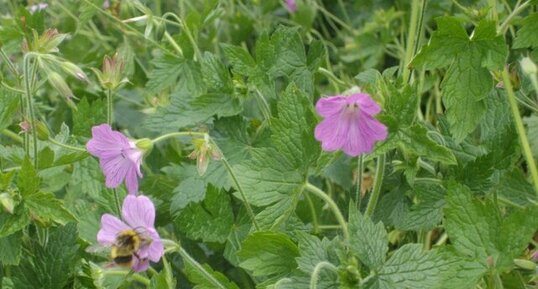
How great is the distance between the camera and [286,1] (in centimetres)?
232

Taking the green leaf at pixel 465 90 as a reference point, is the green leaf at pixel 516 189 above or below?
below

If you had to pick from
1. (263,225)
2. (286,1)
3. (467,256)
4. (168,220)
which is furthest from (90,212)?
(286,1)

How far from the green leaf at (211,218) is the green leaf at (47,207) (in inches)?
8.1

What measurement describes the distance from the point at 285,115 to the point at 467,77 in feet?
0.95

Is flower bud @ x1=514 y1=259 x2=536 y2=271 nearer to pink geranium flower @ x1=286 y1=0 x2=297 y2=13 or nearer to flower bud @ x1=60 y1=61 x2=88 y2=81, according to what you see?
flower bud @ x1=60 y1=61 x2=88 y2=81

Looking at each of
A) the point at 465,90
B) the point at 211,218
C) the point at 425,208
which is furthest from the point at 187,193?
the point at 465,90

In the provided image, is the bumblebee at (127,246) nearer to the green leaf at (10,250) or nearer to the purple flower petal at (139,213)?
the purple flower petal at (139,213)

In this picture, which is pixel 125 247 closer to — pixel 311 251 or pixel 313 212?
pixel 311 251

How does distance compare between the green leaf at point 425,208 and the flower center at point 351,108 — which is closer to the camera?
the flower center at point 351,108

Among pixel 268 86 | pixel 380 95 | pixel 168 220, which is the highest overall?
pixel 380 95

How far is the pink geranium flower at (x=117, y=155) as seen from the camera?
4.16 ft

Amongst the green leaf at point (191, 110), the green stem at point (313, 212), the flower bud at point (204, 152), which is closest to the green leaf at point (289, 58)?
the green leaf at point (191, 110)

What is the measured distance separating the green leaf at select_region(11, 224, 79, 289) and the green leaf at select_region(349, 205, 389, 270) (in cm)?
49

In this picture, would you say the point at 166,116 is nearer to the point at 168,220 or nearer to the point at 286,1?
the point at 168,220
